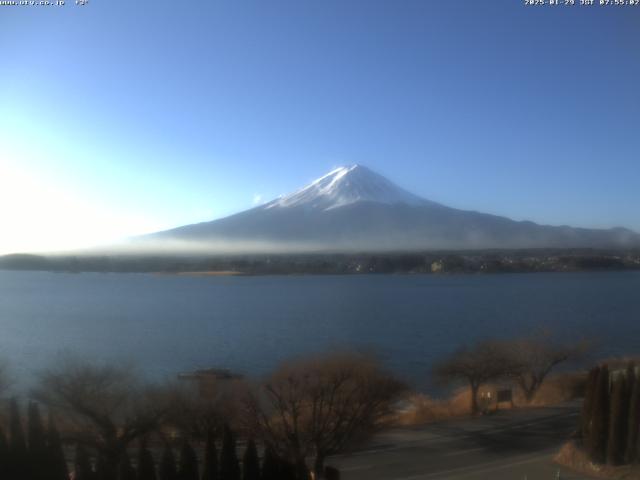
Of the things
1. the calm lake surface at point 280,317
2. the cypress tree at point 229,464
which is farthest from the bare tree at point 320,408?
the calm lake surface at point 280,317

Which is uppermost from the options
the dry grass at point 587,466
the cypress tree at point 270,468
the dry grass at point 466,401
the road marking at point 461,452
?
the cypress tree at point 270,468

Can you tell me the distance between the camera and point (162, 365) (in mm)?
11938

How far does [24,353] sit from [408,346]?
8.64 metres

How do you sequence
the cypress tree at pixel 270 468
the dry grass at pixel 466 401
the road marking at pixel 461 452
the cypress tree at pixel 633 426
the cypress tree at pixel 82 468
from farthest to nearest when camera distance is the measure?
the dry grass at pixel 466 401 → the road marking at pixel 461 452 → the cypress tree at pixel 633 426 → the cypress tree at pixel 270 468 → the cypress tree at pixel 82 468

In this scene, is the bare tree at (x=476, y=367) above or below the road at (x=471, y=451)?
above

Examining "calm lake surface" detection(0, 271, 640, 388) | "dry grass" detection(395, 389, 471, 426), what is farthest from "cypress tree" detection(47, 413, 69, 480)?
"dry grass" detection(395, 389, 471, 426)

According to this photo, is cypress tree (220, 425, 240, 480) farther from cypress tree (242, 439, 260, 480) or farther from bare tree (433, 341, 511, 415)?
bare tree (433, 341, 511, 415)

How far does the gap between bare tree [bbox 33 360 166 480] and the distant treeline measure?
1640 centimetres

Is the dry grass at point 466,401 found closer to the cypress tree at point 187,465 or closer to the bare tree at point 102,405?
the bare tree at point 102,405

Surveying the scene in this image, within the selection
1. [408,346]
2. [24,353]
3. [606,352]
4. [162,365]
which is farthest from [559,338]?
[24,353]

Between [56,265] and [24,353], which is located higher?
[56,265]

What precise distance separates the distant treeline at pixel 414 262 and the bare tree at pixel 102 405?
16397 mm

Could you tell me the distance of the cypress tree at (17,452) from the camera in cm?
542

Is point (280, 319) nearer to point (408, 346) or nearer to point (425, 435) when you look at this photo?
point (408, 346)
